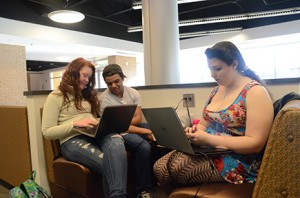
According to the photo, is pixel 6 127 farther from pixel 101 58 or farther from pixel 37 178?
pixel 101 58

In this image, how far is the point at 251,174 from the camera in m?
1.18

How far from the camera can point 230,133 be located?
4.32 feet

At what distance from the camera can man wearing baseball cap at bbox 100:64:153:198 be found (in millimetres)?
1768

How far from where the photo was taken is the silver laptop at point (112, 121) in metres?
1.48

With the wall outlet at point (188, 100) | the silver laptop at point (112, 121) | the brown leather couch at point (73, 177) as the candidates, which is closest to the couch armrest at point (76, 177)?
the brown leather couch at point (73, 177)

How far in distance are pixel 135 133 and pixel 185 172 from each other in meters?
0.88

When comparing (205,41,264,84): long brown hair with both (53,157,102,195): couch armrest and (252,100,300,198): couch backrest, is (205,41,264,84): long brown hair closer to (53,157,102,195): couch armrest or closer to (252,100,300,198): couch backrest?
(252,100,300,198): couch backrest

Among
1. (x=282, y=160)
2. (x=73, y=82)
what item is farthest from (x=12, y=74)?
(x=282, y=160)

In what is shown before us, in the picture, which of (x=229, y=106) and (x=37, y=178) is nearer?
(x=229, y=106)

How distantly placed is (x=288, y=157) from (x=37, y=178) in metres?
1.97

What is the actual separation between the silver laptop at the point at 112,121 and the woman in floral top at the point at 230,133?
16.3 inches

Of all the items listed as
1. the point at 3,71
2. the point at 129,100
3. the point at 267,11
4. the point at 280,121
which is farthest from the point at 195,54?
the point at 280,121

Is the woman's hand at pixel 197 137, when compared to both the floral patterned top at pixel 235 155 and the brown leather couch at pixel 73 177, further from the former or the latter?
the brown leather couch at pixel 73 177

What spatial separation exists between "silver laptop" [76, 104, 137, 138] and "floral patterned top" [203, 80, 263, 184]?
53 centimetres
